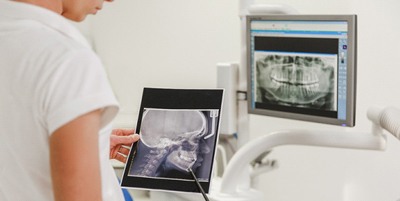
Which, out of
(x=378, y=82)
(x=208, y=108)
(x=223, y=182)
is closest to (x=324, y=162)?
(x=378, y=82)

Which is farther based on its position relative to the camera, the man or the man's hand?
the man's hand

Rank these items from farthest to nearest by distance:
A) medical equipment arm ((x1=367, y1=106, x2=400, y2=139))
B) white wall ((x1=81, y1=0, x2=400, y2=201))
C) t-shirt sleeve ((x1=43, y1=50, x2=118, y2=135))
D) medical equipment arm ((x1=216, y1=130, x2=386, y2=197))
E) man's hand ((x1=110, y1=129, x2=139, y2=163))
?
1. white wall ((x1=81, y1=0, x2=400, y2=201))
2. medical equipment arm ((x1=216, y1=130, x2=386, y2=197))
3. medical equipment arm ((x1=367, y1=106, x2=400, y2=139))
4. man's hand ((x1=110, y1=129, x2=139, y2=163))
5. t-shirt sleeve ((x1=43, y1=50, x2=118, y2=135))

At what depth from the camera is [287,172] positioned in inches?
114

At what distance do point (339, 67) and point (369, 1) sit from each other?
2.45ft

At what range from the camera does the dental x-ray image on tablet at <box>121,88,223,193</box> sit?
1320mm

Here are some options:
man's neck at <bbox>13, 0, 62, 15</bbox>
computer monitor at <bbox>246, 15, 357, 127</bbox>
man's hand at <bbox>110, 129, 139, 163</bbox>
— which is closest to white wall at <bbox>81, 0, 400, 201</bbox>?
computer monitor at <bbox>246, 15, 357, 127</bbox>

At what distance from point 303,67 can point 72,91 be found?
48.3 inches

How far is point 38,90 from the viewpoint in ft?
2.65

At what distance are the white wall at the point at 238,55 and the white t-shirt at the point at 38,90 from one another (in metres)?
1.77

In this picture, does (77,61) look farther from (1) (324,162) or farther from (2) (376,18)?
(1) (324,162)

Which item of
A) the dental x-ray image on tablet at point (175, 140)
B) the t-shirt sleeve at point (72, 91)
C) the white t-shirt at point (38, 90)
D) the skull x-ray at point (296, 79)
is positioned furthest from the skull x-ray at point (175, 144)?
the skull x-ray at point (296, 79)

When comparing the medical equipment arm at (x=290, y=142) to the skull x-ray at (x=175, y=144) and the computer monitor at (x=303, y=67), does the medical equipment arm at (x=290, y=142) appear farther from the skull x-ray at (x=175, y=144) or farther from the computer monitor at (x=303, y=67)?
the skull x-ray at (x=175, y=144)

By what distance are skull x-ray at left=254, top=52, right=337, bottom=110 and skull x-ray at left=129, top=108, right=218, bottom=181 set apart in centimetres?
63

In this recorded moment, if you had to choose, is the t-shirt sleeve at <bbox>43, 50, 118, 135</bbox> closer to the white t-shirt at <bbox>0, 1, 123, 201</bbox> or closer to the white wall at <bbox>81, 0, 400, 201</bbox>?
the white t-shirt at <bbox>0, 1, 123, 201</bbox>
